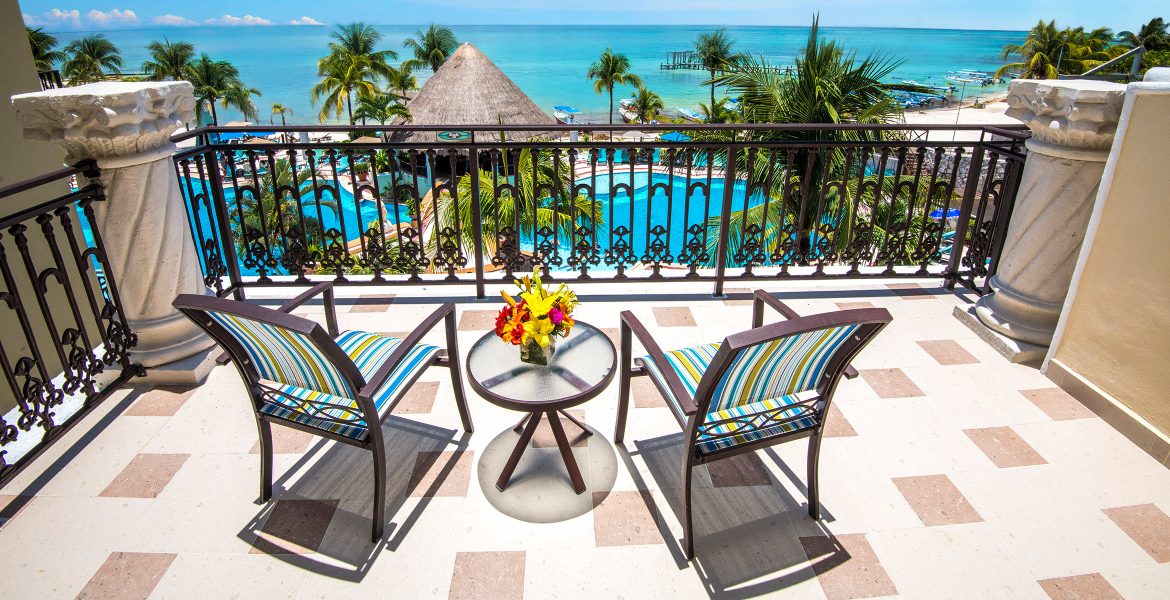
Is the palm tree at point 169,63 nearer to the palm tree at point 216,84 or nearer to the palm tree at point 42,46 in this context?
the palm tree at point 216,84

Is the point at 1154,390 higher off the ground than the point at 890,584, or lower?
higher

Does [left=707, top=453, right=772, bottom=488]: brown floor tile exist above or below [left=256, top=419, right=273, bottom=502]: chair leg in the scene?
below

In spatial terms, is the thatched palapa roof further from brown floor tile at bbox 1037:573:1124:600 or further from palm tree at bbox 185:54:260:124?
palm tree at bbox 185:54:260:124

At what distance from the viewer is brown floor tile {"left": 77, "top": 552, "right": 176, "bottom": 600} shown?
1843 mm

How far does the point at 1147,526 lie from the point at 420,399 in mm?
2953

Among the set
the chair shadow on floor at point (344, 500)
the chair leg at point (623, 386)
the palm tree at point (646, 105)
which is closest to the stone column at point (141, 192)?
the chair shadow on floor at point (344, 500)

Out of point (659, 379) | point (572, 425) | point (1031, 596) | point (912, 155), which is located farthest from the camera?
point (912, 155)

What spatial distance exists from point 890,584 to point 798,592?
12.0 inches

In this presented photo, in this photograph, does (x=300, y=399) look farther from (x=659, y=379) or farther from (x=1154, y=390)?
(x=1154, y=390)

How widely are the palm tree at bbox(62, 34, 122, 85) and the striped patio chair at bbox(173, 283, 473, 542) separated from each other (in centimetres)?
4561

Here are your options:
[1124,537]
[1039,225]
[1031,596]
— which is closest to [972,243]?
[1039,225]

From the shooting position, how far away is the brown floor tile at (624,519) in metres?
2.06

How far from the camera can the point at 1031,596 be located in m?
1.85

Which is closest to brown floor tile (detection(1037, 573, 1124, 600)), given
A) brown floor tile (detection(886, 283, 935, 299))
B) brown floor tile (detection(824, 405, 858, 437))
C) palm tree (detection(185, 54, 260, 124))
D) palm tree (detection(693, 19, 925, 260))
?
brown floor tile (detection(824, 405, 858, 437))
